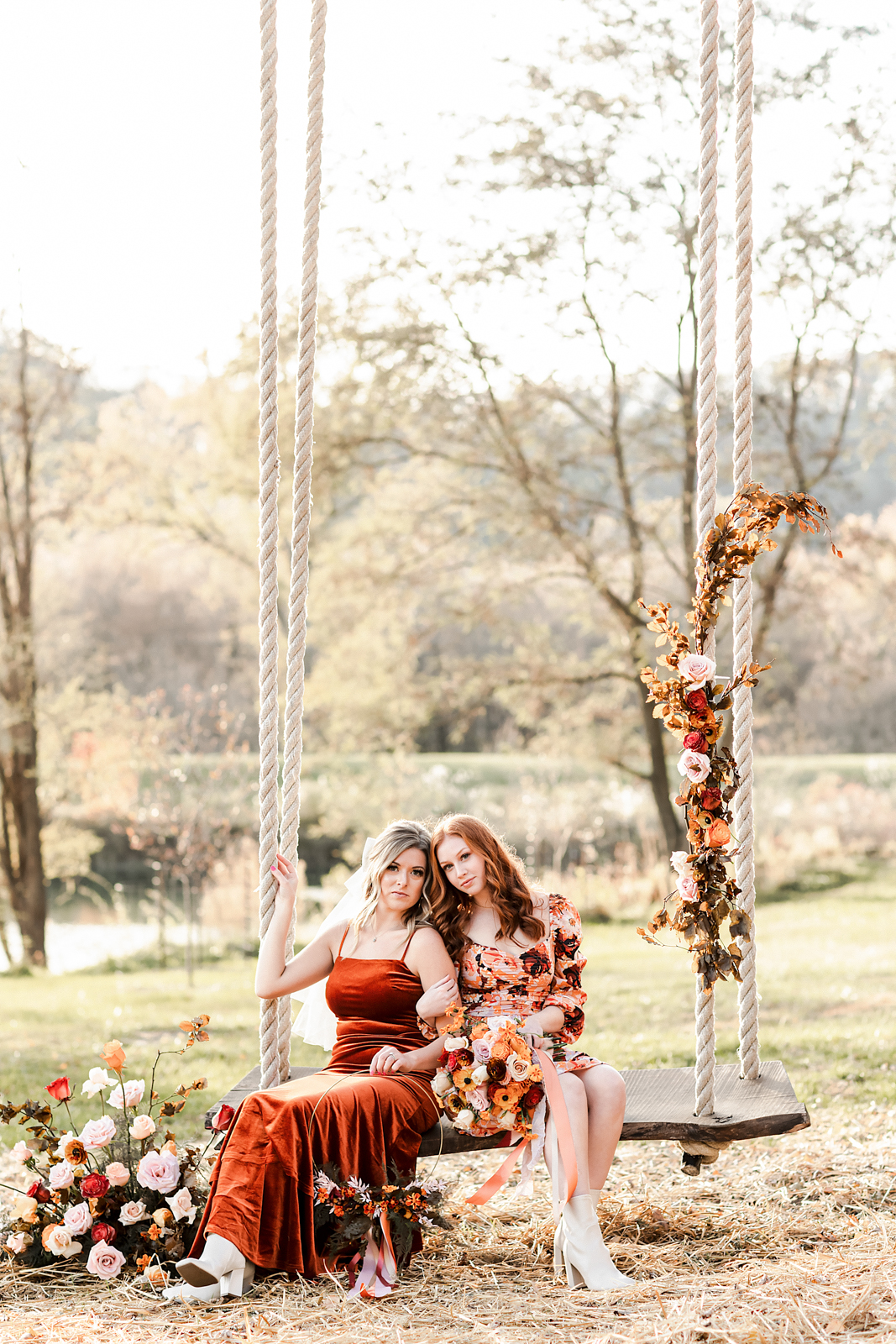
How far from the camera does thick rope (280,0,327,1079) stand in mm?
2646

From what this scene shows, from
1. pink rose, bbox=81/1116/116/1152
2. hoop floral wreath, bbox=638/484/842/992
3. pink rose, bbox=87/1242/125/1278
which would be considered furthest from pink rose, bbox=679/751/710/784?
pink rose, bbox=87/1242/125/1278

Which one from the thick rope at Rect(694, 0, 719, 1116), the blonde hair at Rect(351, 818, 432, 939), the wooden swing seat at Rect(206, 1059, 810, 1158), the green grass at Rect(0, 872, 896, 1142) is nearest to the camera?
the wooden swing seat at Rect(206, 1059, 810, 1158)

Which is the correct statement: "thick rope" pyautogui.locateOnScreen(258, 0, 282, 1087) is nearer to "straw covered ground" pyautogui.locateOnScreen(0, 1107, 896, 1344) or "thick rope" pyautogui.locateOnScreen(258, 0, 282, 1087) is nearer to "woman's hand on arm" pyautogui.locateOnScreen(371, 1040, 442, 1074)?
"woman's hand on arm" pyautogui.locateOnScreen(371, 1040, 442, 1074)

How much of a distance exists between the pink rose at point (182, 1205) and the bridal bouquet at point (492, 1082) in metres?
0.58

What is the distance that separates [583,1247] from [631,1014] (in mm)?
3805

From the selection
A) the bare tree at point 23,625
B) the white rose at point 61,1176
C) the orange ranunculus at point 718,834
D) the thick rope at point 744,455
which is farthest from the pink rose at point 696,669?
the bare tree at point 23,625

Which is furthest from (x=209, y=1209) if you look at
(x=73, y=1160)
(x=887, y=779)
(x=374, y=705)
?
(x=887, y=779)

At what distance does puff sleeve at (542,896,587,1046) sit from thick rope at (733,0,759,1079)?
1.21 ft

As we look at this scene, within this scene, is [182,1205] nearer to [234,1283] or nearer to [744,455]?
[234,1283]

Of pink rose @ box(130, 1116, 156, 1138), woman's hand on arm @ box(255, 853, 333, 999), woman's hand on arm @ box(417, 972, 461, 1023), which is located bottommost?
pink rose @ box(130, 1116, 156, 1138)

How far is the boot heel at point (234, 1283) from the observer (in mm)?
2357

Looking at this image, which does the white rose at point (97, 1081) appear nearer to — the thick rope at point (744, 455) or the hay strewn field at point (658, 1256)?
the hay strewn field at point (658, 1256)

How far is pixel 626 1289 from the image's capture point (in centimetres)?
233

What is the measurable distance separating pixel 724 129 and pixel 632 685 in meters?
4.47
